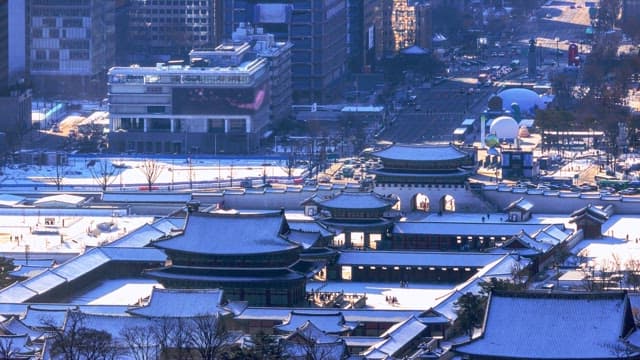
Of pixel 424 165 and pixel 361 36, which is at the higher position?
pixel 361 36

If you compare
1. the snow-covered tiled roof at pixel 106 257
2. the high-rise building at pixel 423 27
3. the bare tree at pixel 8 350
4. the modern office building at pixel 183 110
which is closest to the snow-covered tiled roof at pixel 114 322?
the bare tree at pixel 8 350

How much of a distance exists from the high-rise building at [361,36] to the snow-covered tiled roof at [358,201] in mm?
32559

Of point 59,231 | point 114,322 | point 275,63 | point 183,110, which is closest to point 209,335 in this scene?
point 114,322

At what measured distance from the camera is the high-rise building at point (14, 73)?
71125 millimetres

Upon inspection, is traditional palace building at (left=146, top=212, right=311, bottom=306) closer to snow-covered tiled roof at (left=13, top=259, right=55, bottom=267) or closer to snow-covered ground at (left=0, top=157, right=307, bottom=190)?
snow-covered tiled roof at (left=13, top=259, right=55, bottom=267)

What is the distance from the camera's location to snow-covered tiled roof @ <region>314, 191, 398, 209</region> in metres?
53.2

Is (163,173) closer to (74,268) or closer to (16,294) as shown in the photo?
(74,268)

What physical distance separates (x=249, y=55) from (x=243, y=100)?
3.54 metres

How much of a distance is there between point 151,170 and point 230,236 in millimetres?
18737

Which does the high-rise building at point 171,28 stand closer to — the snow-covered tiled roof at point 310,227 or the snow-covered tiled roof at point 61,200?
the snow-covered tiled roof at point 61,200

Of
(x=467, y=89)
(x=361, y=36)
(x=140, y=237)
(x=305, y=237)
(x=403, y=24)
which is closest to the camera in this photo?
(x=305, y=237)

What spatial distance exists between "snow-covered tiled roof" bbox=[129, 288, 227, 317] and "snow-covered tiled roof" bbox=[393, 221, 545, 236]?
1103 centimetres

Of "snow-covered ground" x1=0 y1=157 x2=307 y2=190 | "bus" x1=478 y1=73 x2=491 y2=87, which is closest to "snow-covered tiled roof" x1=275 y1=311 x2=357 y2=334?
"snow-covered ground" x1=0 y1=157 x2=307 y2=190

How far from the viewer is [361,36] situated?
3442 inches
